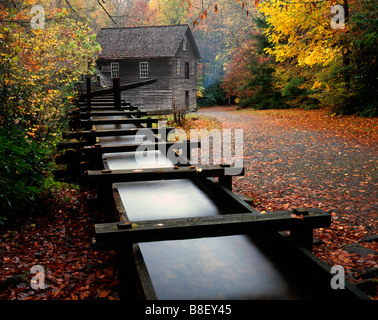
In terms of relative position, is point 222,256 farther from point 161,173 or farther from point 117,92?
point 117,92

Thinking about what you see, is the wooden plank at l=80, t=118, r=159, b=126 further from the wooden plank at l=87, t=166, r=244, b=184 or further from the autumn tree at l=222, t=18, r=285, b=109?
the autumn tree at l=222, t=18, r=285, b=109

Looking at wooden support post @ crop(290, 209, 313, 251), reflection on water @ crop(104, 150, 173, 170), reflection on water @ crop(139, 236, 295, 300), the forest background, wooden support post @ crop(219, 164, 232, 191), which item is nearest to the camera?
reflection on water @ crop(139, 236, 295, 300)

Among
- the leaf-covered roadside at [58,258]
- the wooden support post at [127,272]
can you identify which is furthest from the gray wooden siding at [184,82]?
the wooden support post at [127,272]

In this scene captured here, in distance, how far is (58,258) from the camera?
5340 millimetres

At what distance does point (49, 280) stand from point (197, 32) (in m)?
58.0

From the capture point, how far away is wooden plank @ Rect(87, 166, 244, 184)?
507 cm

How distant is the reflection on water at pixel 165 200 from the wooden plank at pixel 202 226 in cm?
165

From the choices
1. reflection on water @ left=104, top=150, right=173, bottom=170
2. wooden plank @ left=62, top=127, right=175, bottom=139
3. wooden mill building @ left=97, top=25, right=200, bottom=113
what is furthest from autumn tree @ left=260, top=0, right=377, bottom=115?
wooden mill building @ left=97, top=25, right=200, bottom=113

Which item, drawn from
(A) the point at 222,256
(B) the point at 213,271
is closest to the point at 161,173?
(A) the point at 222,256

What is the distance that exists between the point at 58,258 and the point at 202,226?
3.30 meters

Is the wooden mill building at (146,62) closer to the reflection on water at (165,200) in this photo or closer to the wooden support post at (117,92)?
the wooden support post at (117,92)

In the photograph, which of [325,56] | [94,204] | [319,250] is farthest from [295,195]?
[325,56]

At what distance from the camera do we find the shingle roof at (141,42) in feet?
112
